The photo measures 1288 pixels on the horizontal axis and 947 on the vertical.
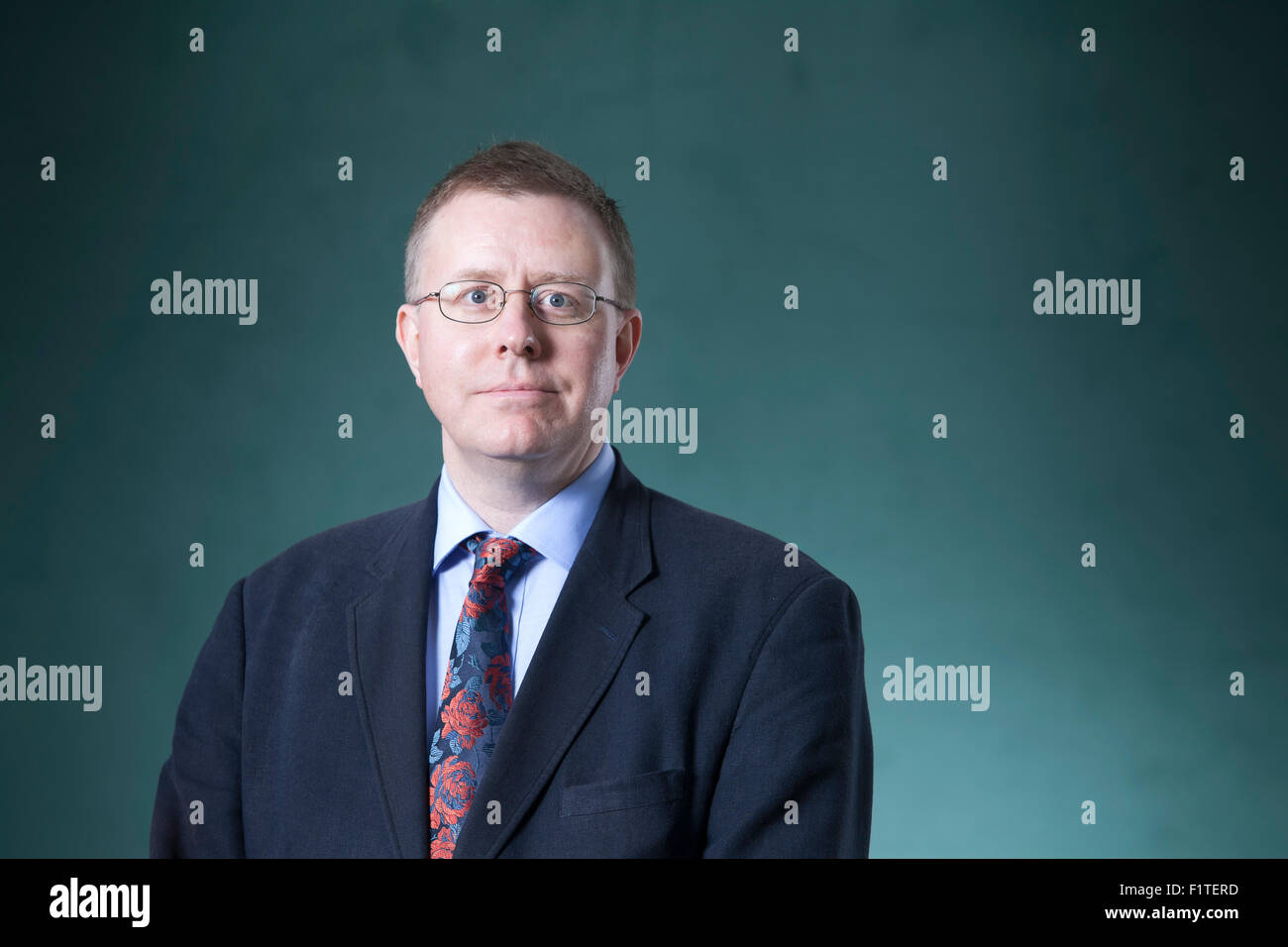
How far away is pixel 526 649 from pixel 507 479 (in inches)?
10.1

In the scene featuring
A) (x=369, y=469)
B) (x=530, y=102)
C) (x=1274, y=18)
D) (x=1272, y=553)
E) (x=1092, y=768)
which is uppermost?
(x=1274, y=18)

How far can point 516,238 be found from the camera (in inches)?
72.5

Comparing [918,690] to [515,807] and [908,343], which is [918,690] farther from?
[515,807]

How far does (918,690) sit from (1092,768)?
53 cm

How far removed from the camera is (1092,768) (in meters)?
3.43

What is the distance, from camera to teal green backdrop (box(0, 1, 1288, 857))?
330cm

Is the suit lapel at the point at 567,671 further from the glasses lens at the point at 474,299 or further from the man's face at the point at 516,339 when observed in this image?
the glasses lens at the point at 474,299

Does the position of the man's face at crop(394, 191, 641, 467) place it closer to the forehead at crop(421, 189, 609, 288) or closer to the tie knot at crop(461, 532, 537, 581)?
the forehead at crop(421, 189, 609, 288)

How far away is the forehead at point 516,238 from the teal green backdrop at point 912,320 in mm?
1462

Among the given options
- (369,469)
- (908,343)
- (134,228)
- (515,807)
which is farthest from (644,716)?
(134,228)

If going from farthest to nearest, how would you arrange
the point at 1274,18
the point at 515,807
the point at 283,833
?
the point at 1274,18 → the point at 283,833 → the point at 515,807

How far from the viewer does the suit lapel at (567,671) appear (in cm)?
170

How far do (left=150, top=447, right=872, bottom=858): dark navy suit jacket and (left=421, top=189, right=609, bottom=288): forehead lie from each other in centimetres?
38

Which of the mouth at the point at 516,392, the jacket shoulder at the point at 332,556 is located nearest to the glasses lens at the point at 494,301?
the mouth at the point at 516,392
